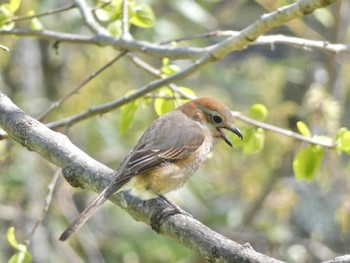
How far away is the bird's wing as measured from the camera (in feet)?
13.8

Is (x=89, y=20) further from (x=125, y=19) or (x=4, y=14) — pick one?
(x=4, y=14)

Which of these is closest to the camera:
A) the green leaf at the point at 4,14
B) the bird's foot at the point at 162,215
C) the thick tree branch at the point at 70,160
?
the bird's foot at the point at 162,215

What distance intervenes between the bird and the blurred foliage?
166 centimetres

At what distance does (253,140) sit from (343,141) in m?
0.51

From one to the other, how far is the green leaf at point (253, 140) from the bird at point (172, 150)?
5cm

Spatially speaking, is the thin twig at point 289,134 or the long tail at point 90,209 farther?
the thin twig at point 289,134

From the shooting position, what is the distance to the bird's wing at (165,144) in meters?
4.20

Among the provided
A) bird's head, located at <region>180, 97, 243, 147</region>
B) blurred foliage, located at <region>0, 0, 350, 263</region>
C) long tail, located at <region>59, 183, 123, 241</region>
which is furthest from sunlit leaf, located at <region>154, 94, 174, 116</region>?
blurred foliage, located at <region>0, 0, 350, 263</region>

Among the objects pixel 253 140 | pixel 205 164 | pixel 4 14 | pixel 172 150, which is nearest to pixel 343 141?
pixel 253 140

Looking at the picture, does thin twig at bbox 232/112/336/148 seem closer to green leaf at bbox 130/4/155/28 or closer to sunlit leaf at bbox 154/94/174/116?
sunlit leaf at bbox 154/94/174/116

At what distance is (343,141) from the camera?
4.08 meters

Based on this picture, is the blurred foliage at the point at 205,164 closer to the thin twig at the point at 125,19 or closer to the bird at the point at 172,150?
the bird at the point at 172,150

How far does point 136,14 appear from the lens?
453cm

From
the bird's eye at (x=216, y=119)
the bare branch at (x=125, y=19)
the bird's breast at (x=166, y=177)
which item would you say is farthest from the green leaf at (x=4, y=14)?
the bird's eye at (x=216, y=119)
